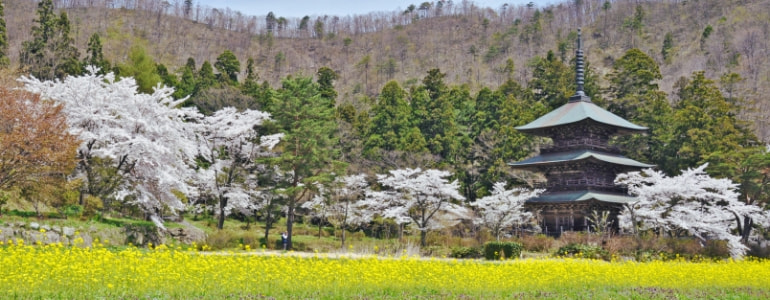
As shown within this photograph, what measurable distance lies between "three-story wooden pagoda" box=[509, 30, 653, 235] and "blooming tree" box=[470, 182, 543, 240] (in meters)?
0.63

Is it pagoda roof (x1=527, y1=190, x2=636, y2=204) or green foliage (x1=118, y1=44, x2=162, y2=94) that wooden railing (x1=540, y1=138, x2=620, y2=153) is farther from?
green foliage (x1=118, y1=44, x2=162, y2=94)

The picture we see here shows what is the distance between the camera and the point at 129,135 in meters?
22.0

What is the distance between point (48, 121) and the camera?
17719 millimetres

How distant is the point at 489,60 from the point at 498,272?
73.3 m

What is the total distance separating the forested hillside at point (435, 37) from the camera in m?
72.0

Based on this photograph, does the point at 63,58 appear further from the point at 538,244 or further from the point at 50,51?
the point at 538,244

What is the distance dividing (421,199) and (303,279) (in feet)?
67.5

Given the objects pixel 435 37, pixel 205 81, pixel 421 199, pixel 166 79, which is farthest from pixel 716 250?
pixel 435 37

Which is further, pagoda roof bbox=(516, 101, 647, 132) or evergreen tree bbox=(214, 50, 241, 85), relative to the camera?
evergreen tree bbox=(214, 50, 241, 85)

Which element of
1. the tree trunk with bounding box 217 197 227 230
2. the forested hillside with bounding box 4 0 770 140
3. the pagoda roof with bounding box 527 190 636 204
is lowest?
the tree trunk with bounding box 217 197 227 230

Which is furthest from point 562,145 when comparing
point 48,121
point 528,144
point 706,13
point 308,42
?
point 308,42

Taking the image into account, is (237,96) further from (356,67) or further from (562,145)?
(356,67)

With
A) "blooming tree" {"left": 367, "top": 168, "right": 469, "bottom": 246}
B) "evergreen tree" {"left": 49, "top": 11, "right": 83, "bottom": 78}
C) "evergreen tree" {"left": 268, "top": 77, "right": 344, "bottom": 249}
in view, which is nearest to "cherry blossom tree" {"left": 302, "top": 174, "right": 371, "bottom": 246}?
"blooming tree" {"left": 367, "top": 168, "right": 469, "bottom": 246}

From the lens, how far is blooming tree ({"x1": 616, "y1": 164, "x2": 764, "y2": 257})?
24562 millimetres
